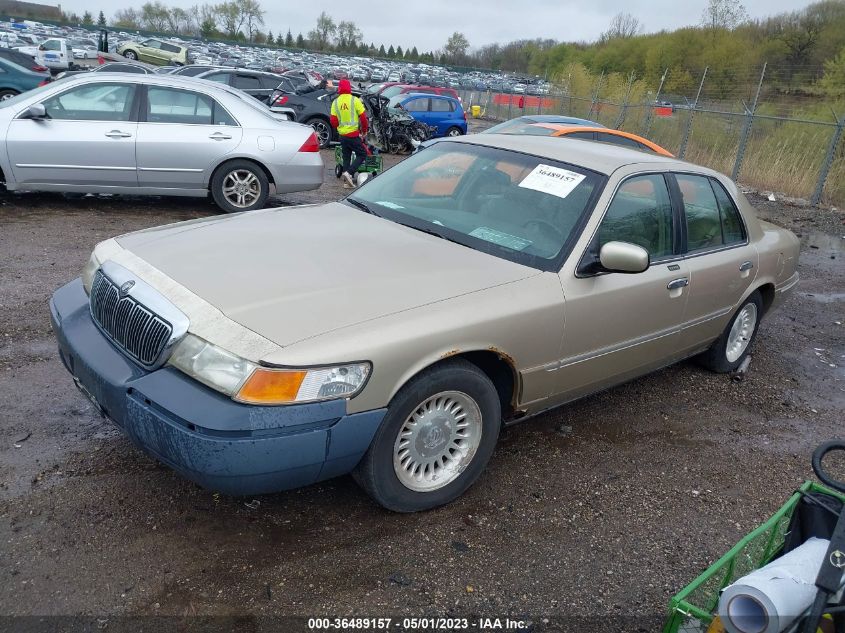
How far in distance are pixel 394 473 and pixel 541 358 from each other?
927 mm

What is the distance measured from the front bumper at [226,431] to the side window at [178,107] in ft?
19.6

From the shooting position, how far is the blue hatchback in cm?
1975

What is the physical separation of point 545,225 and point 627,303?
616mm

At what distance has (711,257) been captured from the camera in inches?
169

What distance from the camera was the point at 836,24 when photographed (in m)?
35.2

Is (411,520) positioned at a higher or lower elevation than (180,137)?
lower

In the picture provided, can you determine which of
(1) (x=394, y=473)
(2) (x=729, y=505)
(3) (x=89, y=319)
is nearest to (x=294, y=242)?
(3) (x=89, y=319)

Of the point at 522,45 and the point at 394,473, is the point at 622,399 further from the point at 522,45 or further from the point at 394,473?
the point at 522,45

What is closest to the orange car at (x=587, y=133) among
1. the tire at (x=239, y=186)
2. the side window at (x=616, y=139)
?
the side window at (x=616, y=139)

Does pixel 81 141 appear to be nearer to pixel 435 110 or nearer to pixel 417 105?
pixel 417 105

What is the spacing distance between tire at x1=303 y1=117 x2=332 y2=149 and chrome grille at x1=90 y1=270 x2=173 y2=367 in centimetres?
1394

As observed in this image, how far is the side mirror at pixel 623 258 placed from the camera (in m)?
3.22

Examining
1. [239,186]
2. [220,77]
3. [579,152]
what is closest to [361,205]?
[579,152]

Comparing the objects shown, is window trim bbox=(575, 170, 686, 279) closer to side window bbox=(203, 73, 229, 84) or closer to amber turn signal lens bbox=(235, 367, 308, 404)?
amber turn signal lens bbox=(235, 367, 308, 404)
